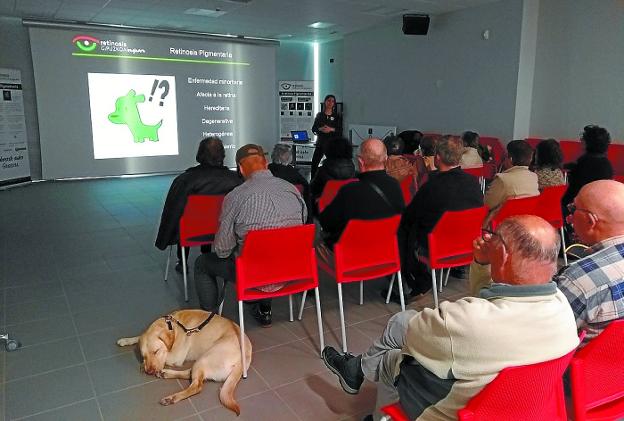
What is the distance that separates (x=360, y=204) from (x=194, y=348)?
4.32 ft

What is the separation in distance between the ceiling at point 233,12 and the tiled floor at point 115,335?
4065 mm

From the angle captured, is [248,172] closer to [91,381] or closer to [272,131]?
[91,381]

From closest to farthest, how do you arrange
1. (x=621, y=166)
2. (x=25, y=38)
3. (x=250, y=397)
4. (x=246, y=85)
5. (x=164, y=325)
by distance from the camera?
(x=250, y=397)
(x=164, y=325)
(x=621, y=166)
(x=25, y=38)
(x=246, y=85)

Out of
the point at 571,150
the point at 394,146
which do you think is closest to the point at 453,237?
the point at 394,146

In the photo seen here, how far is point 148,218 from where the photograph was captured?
20.8 feet

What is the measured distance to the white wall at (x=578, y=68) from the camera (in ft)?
21.2

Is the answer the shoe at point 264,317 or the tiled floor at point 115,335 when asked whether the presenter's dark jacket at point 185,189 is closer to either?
the tiled floor at point 115,335

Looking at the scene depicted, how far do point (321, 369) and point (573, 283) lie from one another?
146cm

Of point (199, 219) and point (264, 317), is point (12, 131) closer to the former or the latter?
point (199, 219)

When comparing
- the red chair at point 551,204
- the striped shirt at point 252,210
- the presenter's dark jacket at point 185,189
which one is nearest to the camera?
the striped shirt at point 252,210

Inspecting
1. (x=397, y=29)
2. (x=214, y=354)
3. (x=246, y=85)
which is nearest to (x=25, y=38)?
(x=246, y=85)

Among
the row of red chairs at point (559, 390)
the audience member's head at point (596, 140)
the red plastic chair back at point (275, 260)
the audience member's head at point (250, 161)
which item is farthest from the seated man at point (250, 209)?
the audience member's head at point (596, 140)

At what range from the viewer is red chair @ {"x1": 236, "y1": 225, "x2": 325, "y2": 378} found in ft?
8.31

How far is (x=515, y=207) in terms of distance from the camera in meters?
3.55
